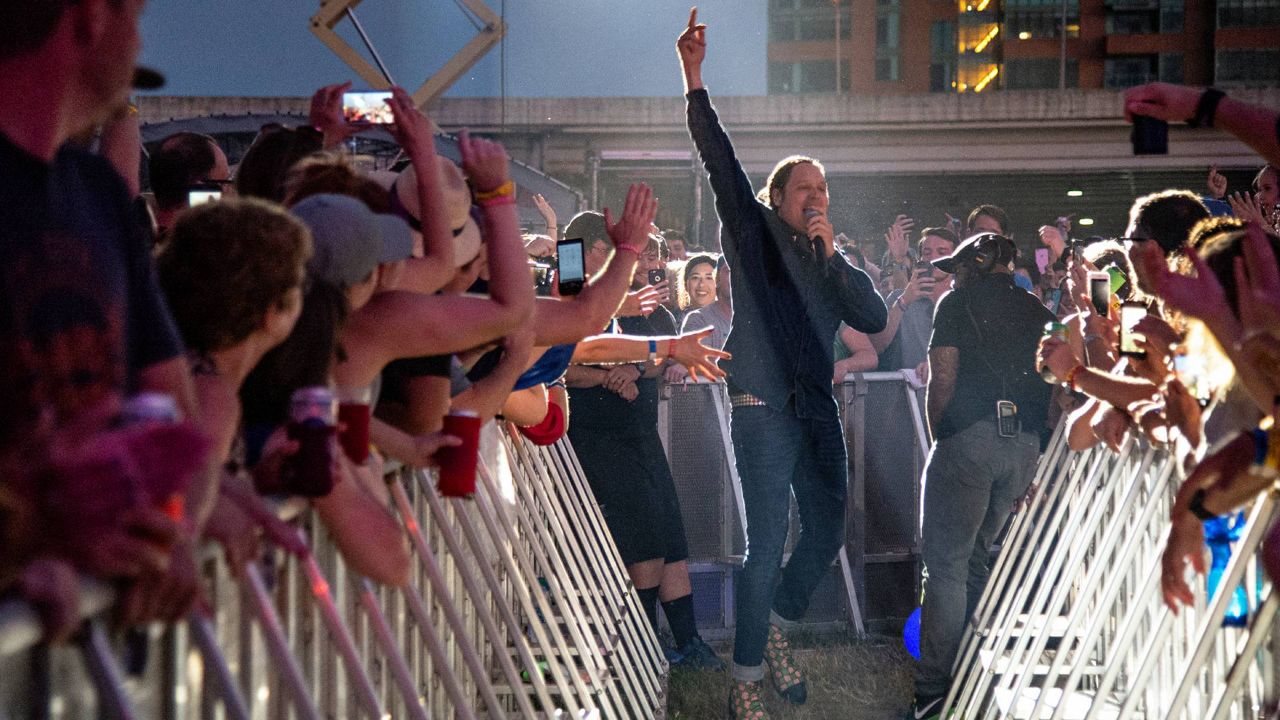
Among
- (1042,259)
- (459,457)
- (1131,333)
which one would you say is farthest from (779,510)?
(1042,259)

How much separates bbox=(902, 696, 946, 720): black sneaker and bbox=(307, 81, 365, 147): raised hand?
3.53 metres

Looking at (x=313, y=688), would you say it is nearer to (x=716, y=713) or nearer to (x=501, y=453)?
(x=501, y=453)

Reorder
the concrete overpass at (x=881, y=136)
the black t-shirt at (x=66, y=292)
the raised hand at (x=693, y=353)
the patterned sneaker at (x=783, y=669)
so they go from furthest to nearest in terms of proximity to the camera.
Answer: the concrete overpass at (x=881, y=136) → the patterned sneaker at (x=783, y=669) → the raised hand at (x=693, y=353) → the black t-shirt at (x=66, y=292)

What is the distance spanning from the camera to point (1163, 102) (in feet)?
12.7

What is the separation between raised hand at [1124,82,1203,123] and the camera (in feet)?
12.4

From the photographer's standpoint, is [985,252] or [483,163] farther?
[985,252]

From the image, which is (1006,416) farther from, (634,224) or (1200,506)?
(1200,506)

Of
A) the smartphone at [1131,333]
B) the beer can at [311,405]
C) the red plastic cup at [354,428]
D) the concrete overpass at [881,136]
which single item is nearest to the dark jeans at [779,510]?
the smartphone at [1131,333]

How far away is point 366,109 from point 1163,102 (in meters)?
2.35

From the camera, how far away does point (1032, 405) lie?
6.13 meters

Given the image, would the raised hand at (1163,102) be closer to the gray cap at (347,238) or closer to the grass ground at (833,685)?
the gray cap at (347,238)

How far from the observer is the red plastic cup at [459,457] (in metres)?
3.37

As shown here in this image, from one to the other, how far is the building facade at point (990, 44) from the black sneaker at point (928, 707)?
75695 mm

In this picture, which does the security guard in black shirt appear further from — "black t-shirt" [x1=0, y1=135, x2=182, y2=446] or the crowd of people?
"black t-shirt" [x1=0, y1=135, x2=182, y2=446]
